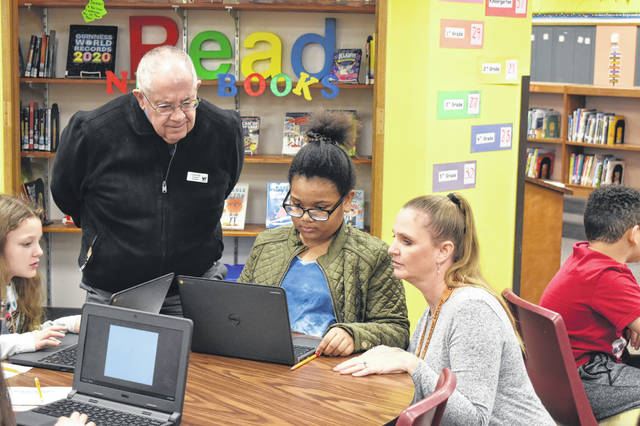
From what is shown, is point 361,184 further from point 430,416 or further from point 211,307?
point 430,416

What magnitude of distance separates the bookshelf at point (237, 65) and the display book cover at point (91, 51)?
83mm

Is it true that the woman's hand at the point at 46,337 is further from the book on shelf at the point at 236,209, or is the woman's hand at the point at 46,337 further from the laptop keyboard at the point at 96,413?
the book on shelf at the point at 236,209

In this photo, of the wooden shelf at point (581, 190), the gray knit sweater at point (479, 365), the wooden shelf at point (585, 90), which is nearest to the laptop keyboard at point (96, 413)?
the gray knit sweater at point (479, 365)

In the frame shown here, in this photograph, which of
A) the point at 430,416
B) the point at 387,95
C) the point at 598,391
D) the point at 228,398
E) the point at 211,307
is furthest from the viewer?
the point at 387,95

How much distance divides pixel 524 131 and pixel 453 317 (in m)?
3.46

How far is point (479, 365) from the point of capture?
6.13ft

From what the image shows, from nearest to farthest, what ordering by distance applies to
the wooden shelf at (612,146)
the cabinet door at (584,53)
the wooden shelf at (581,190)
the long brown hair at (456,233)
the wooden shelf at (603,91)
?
the long brown hair at (456,233) → the wooden shelf at (603,91) → the wooden shelf at (612,146) → the wooden shelf at (581,190) → the cabinet door at (584,53)

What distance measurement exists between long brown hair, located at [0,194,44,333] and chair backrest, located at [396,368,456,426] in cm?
155

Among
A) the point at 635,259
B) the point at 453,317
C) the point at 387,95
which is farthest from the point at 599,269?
the point at 387,95

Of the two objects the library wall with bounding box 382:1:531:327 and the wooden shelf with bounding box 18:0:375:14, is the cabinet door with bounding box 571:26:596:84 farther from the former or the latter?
the wooden shelf with bounding box 18:0:375:14

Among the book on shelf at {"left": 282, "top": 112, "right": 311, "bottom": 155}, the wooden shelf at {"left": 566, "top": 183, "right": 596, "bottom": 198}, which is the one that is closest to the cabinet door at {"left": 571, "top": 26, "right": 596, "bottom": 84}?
the wooden shelf at {"left": 566, "top": 183, "right": 596, "bottom": 198}

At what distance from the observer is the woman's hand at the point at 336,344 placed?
7.09 feet

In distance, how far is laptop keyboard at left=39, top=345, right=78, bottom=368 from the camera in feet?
6.89

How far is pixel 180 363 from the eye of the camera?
1.74 m
